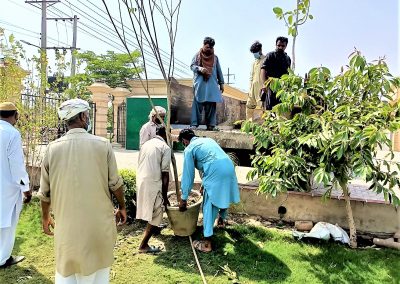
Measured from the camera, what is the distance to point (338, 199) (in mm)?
4566

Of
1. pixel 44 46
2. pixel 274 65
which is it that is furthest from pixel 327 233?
pixel 44 46

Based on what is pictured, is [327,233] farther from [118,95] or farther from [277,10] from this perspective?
[118,95]

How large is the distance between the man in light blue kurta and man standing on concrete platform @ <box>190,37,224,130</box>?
7.22 ft

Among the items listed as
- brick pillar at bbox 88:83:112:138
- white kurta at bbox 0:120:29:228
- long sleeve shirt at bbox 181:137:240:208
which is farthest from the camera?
brick pillar at bbox 88:83:112:138

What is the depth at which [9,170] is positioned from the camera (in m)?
3.71

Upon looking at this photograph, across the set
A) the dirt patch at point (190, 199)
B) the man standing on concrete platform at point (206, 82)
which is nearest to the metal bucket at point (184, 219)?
the dirt patch at point (190, 199)

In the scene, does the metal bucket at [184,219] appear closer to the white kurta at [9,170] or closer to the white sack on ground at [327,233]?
the white sack on ground at [327,233]

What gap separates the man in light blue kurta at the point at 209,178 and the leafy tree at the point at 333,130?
18.0 inches

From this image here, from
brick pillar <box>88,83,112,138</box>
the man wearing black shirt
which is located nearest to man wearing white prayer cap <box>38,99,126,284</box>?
the man wearing black shirt

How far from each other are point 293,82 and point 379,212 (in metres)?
2.17

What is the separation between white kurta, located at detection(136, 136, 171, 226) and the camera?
3979 mm

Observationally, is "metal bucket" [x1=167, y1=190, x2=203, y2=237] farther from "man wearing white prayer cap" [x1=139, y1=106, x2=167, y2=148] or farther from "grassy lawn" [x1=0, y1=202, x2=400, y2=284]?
"man wearing white prayer cap" [x1=139, y1=106, x2=167, y2=148]

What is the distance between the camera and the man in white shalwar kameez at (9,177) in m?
3.64

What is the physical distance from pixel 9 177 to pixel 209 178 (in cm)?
229
